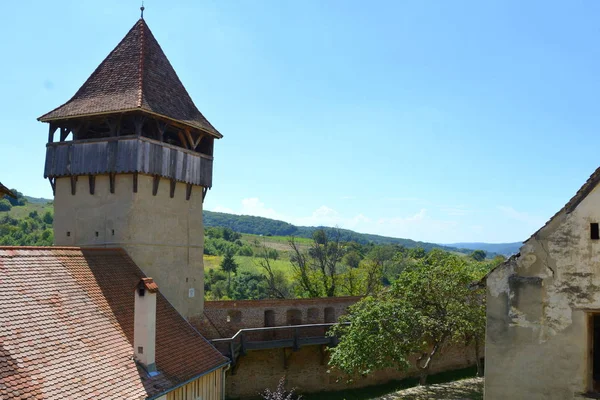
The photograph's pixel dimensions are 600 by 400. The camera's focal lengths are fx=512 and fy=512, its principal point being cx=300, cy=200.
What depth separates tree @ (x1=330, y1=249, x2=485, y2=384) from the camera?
15.7 metres

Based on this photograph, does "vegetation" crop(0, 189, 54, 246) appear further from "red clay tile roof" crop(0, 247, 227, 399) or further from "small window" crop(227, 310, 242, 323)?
"red clay tile roof" crop(0, 247, 227, 399)

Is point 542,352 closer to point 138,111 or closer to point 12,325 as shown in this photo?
point 12,325

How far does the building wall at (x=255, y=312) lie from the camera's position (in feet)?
66.0

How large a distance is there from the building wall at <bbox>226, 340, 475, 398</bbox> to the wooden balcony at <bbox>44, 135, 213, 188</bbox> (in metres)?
7.84

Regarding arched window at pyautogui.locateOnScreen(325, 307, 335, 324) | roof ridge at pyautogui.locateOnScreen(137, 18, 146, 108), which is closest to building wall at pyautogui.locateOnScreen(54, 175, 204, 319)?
roof ridge at pyautogui.locateOnScreen(137, 18, 146, 108)

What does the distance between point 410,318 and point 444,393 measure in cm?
442

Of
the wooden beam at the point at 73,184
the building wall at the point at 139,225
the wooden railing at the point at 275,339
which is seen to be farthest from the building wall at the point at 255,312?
the wooden beam at the point at 73,184

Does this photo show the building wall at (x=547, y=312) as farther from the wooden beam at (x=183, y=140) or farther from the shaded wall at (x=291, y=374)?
the wooden beam at (x=183, y=140)

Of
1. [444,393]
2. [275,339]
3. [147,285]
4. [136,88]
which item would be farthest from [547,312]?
[275,339]

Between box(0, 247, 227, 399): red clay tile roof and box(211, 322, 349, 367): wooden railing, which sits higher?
box(0, 247, 227, 399): red clay tile roof

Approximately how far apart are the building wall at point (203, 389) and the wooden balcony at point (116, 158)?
655 centimetres

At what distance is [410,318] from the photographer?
15.9m

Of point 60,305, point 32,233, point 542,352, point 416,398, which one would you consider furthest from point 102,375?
point 32,233

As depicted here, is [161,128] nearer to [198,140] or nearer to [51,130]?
[198,140]
